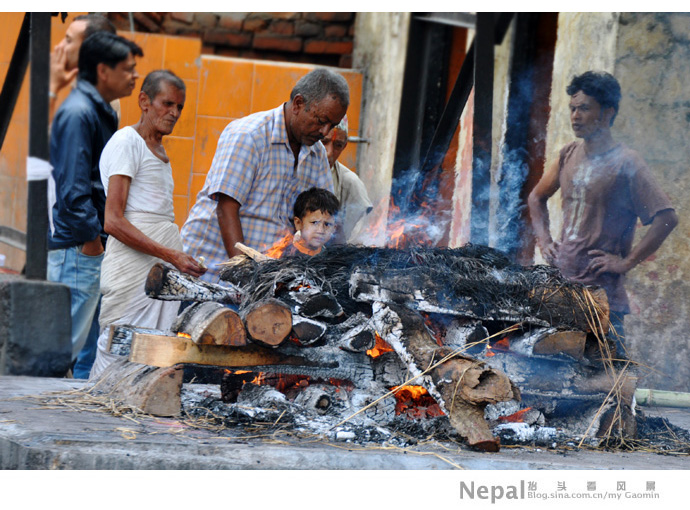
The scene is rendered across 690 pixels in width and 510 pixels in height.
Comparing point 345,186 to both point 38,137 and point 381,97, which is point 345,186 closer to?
point 38,137

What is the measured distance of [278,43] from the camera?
9.30 metres

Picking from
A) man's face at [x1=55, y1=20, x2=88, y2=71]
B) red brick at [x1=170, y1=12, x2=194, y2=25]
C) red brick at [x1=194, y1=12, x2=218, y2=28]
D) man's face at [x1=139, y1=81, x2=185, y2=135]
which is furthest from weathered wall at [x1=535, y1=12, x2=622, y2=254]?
red brick at [x1=170, y1=12, x2=194, y2=25]

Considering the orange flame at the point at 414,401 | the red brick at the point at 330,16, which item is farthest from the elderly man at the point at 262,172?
the red brick at the point at 330,16

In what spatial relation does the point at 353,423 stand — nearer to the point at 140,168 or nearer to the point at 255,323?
the point at 255,323

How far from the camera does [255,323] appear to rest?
10.9 feet

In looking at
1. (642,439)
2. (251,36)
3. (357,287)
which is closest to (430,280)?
(357,287)

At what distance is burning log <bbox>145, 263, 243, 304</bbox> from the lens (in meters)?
3.59

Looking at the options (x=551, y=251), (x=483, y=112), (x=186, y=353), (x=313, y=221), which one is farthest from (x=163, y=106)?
(x=551, y=251)

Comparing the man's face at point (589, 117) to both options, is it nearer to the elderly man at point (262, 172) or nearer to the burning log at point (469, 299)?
the elderly man at point (262, 172)

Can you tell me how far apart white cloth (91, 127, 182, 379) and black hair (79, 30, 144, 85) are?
0.82 metres

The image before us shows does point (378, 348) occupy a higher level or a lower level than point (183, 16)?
lower

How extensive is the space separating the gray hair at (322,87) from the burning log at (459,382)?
1.68 metres

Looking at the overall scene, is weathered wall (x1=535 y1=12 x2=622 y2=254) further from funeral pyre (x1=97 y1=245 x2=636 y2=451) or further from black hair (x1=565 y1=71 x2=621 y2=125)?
funeral pyre (x1=97 y1=245 x2=636 y2=451)

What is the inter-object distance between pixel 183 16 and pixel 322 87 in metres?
5.42
